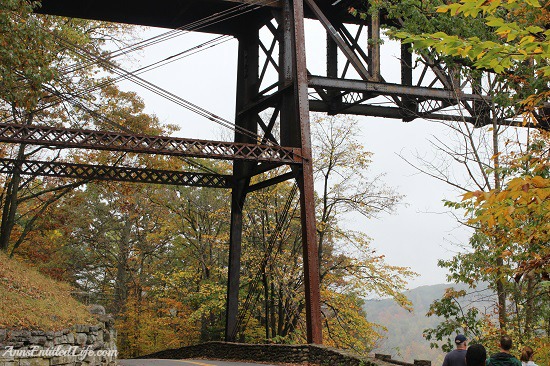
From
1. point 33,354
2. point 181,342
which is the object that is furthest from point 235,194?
point 181,342

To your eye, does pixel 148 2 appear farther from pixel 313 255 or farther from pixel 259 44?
pixel 313 255

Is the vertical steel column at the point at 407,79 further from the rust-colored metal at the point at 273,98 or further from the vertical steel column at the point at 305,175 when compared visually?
the vertical steel column at the point at 305,175

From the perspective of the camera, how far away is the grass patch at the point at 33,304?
1278 centimetres

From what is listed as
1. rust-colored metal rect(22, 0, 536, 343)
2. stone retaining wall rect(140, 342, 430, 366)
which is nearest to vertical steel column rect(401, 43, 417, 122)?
rust-colored metal rect(22, 0, 536, 343)

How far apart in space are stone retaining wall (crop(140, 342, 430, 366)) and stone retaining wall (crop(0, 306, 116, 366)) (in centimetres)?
415

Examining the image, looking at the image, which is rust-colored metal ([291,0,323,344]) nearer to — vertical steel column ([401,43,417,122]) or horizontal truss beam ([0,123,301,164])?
horizontal truss beam ([0,123,301,164])

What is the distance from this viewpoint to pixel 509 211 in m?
5.92

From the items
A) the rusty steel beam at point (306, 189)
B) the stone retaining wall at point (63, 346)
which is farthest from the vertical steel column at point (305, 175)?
the stone retaining wall at point (63, 346)

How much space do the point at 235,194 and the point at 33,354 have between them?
994 centimetres

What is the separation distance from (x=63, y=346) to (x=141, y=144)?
5629mm

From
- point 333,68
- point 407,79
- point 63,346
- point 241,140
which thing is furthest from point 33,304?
point 407,79

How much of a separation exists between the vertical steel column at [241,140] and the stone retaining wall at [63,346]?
6400 mm

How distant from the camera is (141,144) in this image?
17016 millimetres

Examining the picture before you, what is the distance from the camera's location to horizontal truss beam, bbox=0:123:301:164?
1612 centimetres
